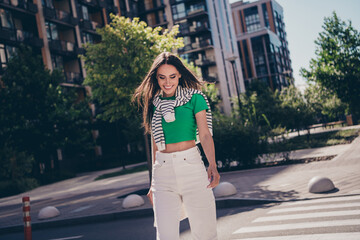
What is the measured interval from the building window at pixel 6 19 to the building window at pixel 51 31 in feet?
12.9

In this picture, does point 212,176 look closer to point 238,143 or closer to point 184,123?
point 184,123

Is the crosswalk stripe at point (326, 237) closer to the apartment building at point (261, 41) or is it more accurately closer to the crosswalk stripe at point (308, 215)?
the crosswalk stripe at point (308, 215)

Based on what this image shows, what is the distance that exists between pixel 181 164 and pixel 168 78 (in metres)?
0.71

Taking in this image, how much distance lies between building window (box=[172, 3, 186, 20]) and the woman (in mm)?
57496

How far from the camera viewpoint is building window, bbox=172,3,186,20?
58750mm

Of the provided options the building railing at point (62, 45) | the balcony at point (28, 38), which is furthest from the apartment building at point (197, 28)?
the balcony at point (28, 38)

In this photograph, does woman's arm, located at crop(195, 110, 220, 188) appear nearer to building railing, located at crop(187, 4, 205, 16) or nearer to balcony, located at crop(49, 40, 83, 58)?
balcony, located at crop(49, 40, 83, 58)

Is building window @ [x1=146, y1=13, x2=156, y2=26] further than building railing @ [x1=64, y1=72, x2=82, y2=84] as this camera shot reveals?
Yes

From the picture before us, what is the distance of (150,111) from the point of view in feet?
11.7

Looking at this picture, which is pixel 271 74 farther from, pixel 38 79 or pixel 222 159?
pixel 222 159

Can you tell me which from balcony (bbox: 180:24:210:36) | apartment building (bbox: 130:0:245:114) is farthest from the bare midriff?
balcony (bbox: 180:24:210:36)

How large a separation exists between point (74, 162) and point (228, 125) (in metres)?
24.3

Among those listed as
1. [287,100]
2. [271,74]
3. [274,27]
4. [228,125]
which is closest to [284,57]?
[274,27]

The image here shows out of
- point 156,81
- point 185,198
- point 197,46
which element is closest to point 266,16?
point 197,46
